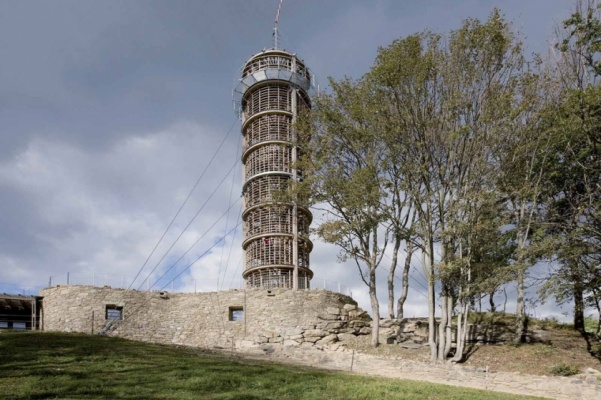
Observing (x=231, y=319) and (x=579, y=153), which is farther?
(x=231, y=319)

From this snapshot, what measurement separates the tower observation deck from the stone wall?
3562 millimetres

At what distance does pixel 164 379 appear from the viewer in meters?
16.8

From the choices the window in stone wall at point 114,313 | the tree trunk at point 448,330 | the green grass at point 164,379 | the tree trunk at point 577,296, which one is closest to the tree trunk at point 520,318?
the tree trunk at point 577,296

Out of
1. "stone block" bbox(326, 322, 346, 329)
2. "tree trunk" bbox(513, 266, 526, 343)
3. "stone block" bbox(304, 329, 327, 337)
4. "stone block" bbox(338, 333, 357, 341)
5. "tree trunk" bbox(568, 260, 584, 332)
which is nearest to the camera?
"tree trunk" bbox(568, 260, 584, 332)

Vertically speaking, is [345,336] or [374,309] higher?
[374,309]

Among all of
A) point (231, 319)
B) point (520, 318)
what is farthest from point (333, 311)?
point (520, 318)

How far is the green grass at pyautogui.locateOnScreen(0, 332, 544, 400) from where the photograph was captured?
15289 mm

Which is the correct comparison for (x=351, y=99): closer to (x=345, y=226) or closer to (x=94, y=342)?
(x=345, y=226)

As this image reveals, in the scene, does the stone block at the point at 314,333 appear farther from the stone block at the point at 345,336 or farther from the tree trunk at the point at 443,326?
the tree trunk at the point at 443,326

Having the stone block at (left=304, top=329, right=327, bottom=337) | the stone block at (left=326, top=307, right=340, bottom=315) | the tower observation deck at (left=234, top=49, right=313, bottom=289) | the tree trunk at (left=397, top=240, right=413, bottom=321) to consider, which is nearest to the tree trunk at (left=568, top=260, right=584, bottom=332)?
the tree trunk at (left=397, top=240, right=413, bottom=321)

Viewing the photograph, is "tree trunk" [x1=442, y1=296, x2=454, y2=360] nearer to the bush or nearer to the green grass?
the bush

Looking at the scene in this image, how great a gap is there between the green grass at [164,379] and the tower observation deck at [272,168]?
1294 cm

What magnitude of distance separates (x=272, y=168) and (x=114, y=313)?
12012 millimetres

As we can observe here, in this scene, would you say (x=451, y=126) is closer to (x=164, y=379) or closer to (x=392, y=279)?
(x=392, y=279)
